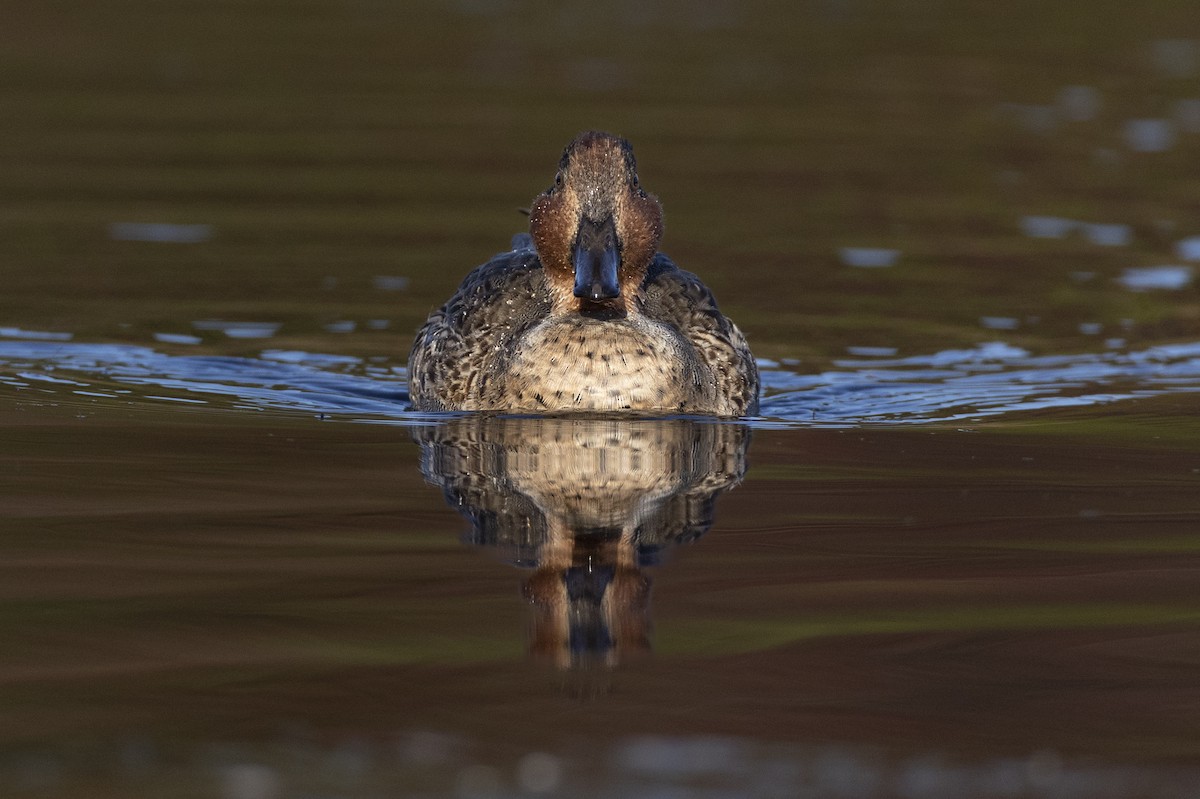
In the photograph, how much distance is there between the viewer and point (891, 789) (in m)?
5.22

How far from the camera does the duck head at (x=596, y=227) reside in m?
9.52

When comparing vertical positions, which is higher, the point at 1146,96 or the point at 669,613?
the point at 1146,96

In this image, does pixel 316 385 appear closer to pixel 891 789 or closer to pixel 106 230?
pixel 106 230

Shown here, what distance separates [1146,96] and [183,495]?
15867 millimetres

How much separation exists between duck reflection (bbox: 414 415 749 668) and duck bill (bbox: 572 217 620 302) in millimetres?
676

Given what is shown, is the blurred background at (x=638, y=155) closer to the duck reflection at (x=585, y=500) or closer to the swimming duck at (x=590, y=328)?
the swimming duck at (x=590, y=328)

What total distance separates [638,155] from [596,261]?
8.46 metres

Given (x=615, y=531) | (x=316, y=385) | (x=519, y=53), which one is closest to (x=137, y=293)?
(x=316, y=385)

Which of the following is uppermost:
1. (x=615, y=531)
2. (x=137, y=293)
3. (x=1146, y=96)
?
(x=1146, y=96)

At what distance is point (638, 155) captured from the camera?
17.8 metres

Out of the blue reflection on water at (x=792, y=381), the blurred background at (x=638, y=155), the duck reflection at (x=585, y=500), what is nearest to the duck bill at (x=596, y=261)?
the duck reflection at (x=585, y=500)

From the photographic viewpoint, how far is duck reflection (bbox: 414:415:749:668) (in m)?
6.59

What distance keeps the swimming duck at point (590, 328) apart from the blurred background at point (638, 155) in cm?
175

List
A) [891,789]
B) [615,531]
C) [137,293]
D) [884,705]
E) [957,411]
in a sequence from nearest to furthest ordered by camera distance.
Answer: [891,789] < [884,705] < [615,531] < [957,411] < [137,293]
